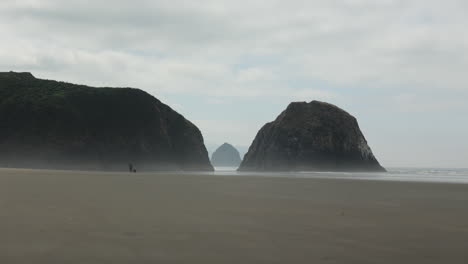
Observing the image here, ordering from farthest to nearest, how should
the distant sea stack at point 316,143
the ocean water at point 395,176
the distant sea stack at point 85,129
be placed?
the distant sea stack at point 316,143 → the distant sea stack at point 85,129 → the ocean water at point 395,176

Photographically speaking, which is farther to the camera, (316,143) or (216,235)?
(316,143)

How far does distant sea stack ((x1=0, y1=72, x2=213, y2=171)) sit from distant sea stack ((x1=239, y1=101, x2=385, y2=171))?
23797 millimetres

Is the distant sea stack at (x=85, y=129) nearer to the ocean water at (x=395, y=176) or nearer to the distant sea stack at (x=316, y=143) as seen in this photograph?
the distant sea stack at (x=316, y=143)

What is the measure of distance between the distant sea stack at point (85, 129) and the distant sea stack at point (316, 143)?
2380 cm

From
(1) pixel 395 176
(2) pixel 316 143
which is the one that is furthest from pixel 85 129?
(2) pixel 316 143

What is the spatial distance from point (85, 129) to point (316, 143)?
206 ft

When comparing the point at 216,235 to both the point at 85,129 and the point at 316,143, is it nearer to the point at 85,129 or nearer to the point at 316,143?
the point at 85,129

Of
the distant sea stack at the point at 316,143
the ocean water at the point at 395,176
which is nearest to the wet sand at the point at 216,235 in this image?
the ocean water at the point at 395,176

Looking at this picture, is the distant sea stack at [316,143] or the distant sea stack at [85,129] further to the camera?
the distant sea stack at [316,143]

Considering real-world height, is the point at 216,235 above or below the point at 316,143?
below

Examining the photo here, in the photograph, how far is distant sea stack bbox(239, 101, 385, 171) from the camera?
10869 centimetres

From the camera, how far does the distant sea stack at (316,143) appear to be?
4279 inches

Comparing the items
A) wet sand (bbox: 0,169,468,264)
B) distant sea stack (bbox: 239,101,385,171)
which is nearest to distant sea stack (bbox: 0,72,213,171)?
distant sea stack (bbox: 239,101,385,171)

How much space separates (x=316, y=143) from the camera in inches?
4353
